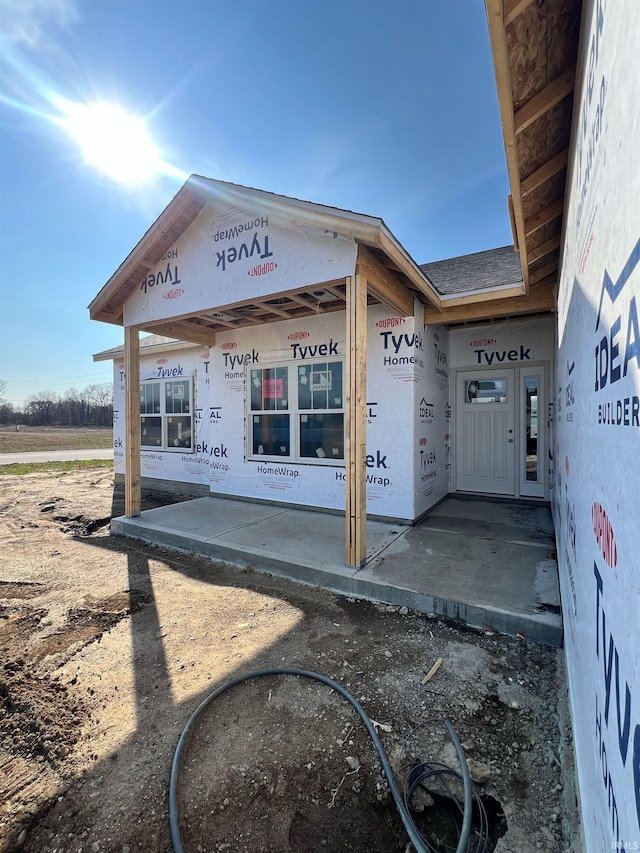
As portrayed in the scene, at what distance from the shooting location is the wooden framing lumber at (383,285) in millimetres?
3915

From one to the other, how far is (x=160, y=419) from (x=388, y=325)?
19.5 ft

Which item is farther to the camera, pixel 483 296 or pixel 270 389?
pixel 270 389

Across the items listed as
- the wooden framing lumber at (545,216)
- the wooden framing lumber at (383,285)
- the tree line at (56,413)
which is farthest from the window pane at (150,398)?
the tree line at (56,413)

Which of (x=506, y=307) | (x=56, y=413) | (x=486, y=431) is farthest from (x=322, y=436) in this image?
(x=56, y=413)

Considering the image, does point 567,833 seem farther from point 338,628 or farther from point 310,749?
point 338,628

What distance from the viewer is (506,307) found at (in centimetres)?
512

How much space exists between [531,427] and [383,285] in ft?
13.0

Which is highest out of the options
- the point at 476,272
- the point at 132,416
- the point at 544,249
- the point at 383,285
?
the point at 476,272

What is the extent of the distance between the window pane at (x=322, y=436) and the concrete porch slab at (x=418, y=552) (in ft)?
3.21

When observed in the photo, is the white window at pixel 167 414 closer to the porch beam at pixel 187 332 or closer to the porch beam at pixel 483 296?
the porch beam at pixel 187 332

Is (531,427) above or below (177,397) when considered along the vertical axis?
below

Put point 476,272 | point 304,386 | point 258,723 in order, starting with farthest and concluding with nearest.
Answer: point 304,386 < point 476,272 < point 258,723

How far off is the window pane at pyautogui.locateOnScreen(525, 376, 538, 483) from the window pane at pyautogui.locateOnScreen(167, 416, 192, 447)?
6681 millimetres

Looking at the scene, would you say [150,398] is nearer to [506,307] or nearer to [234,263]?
[234,263]
